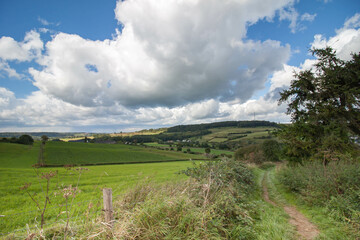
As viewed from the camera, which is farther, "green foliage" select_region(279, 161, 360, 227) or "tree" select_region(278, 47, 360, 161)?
"tree" select_region(278, 47, 360, 161)

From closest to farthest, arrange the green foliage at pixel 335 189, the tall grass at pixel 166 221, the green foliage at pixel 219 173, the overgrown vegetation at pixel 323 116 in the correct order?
the tall grass at pixel 166 221 < the green foliage at pixel 335 189 < the green foliage at pixel 219 173 < the overgrown vegetation at pixel 323 116

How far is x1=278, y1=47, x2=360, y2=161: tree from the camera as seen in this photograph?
13.4 m

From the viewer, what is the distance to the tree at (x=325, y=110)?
13430mm

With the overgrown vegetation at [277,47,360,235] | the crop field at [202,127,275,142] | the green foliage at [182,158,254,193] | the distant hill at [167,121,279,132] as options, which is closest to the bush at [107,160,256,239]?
the green foliage at [182,158,254,193]

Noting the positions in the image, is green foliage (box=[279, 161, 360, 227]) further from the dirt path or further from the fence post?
the fence post

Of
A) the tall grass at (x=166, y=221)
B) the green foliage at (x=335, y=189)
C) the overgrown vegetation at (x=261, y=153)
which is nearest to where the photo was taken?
the tall grass at (x=166, y=221)

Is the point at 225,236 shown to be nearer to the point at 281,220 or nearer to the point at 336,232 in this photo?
the point at 281,220

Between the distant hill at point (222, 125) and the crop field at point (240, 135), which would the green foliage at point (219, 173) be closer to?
the crop field at point (240, 135)

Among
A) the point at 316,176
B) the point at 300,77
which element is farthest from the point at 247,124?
the point at 316,176

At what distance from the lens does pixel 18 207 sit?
8508 millimetres

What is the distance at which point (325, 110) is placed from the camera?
13.9 m

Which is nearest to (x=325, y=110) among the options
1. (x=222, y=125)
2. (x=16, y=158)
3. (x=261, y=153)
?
(x=261, y=153)

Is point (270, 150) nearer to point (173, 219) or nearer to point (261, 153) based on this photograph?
point (261, 153)

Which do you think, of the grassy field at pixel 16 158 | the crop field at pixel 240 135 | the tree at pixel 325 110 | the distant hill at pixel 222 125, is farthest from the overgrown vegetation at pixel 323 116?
the distant hill at pixel 222 125
